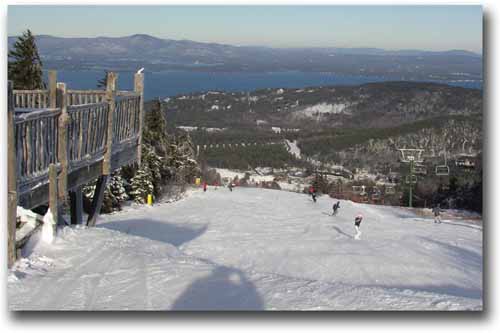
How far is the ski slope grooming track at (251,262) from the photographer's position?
4797mm

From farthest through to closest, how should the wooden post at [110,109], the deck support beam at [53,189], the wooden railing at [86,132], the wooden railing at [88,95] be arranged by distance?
the wooden railing at [88,95] → the wooden post at [110,109] → the wooden railing at [86,132] → the deck support beam at [53,189]

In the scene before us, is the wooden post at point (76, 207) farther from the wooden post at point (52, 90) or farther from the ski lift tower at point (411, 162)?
the ski lift tower at point (411, 162)

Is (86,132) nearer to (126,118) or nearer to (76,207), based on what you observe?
(126,118)

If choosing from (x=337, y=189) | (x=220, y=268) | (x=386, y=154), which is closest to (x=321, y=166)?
(x=386, y=154)

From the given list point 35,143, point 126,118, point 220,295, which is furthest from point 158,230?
point 220,295

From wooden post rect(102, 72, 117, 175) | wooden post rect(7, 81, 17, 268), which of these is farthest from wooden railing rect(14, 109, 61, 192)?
wooden post rect(102, 72, 117, 175)

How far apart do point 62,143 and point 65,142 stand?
0.06 metres

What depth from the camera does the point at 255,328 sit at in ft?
13.6

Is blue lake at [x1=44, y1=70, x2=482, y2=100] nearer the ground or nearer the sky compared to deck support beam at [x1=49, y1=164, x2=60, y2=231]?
nearer the sky

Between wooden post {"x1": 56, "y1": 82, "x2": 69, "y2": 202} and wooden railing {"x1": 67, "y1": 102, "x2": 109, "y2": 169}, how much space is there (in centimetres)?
15

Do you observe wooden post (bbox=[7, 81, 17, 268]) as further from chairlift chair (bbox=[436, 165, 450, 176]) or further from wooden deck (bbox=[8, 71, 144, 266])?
chairlift chair (bbox=[436, 165, 450, 176])

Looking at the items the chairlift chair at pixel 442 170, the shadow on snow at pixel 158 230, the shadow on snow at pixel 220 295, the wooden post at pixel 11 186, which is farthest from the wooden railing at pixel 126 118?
the chairlift chair at pixel 442 170

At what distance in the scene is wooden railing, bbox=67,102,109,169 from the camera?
7.66 m

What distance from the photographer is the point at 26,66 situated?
1888 cm
